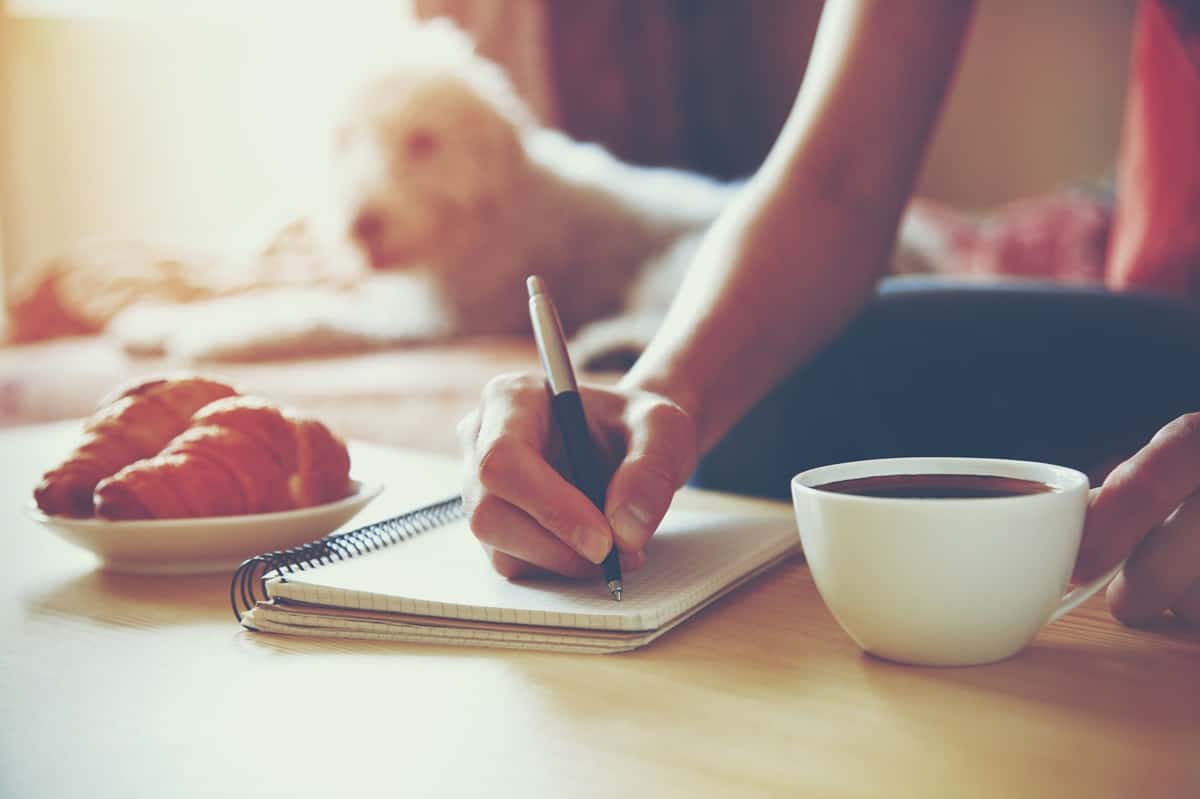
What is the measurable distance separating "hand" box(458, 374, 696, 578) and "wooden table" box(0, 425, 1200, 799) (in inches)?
2.1

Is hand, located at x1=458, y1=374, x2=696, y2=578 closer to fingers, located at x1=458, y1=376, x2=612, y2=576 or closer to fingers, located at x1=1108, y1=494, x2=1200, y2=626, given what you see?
fingers, located at x1=458, y1=376, x2=612, y2=576

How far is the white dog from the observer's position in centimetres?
232

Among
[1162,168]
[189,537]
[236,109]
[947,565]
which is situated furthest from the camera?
[236,109]

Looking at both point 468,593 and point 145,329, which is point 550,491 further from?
point 145,329

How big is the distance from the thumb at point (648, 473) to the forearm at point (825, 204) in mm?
208

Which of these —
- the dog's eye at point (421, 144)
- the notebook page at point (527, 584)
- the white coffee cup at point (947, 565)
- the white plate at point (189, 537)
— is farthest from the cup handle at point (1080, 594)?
the dog's eye at point (421, 144)

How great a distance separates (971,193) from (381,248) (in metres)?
1.44

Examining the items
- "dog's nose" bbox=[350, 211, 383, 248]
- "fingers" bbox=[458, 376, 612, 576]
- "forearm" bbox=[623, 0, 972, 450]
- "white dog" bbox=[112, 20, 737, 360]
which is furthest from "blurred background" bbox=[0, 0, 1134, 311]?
"fingers" bbox=[458, 376, 612, 576]

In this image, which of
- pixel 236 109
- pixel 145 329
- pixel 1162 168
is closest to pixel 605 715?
pixel 1162 168

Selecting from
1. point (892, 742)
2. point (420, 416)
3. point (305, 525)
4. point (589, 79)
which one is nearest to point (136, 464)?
point (305, 525)

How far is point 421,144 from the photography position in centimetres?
232

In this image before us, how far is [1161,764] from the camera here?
378 mm

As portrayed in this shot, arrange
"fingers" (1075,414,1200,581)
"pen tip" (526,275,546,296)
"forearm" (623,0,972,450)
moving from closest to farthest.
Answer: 1. "fingers" (1075,414,1200,581)
2. "pen tip" (526,275,546,296)
3. "forearm" (623,0,972,450)

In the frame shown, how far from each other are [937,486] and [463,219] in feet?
6.51
